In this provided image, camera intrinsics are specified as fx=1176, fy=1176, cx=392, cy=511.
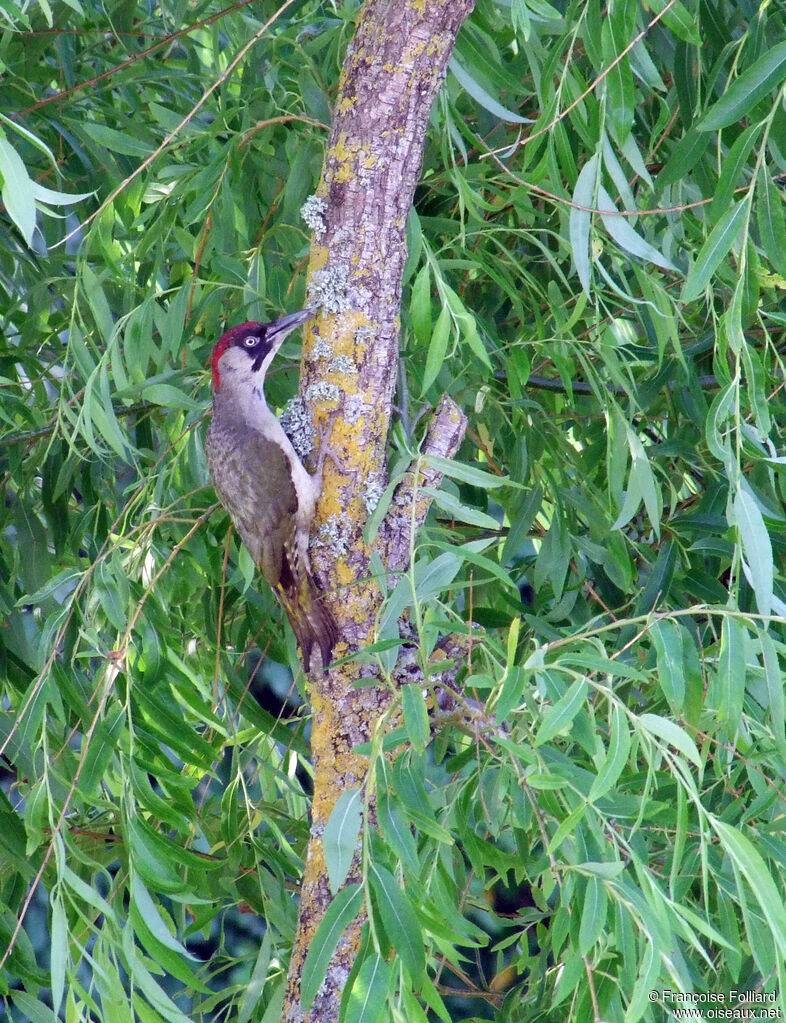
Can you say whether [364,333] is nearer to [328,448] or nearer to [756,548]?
A: [328,448]

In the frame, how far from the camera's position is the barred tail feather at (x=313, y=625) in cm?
176

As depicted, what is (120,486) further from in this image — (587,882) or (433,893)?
(587,882)

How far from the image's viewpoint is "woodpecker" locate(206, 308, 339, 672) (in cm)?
182

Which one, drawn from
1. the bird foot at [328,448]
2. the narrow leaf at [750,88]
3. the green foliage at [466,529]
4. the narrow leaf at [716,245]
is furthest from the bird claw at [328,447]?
the narrow leaf at [750,88]

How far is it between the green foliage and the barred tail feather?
0.19 meters

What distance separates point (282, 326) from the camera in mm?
2055

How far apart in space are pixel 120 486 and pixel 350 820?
71.4 inches

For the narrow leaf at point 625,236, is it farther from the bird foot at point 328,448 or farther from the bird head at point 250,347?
the bird head at point 250,347

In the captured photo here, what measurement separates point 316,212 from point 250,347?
56cm

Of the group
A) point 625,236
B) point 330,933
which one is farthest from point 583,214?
point 330,933

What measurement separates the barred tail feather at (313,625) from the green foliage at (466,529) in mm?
187

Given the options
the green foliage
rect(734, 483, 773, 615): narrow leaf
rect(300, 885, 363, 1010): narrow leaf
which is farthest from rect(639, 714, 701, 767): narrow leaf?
rect(300, 885, 363, 1010): narrow leaf

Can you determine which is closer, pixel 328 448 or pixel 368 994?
pixel 368 994

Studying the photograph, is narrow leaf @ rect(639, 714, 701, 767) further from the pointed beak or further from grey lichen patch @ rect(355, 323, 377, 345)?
the pointed beak
